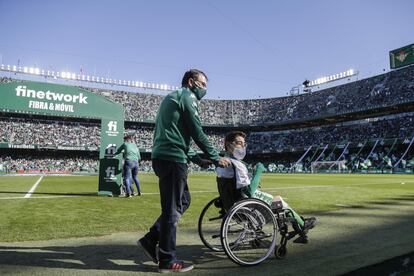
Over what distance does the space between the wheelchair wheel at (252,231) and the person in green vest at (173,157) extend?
0.52m

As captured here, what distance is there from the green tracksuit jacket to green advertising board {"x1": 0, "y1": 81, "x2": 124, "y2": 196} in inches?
327

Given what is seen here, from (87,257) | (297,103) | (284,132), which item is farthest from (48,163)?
(87,257)

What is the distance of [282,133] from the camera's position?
237ft

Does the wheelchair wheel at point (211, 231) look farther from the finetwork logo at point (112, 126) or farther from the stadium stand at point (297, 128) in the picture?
the stadium stand at point (297, 128)

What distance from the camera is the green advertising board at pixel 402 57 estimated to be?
168ft

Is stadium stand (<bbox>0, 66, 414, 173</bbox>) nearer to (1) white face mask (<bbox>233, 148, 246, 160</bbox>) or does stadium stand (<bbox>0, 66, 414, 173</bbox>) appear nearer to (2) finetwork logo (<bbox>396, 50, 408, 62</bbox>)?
(2) finetwork logo (<bbox>396, 50, 408, 62</bbox>)

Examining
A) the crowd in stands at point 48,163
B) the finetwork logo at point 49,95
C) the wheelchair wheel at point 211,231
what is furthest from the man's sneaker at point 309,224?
the crowd in stands at point 48,163

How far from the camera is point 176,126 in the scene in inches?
137

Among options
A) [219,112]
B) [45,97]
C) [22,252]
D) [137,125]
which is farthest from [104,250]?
[219,112]

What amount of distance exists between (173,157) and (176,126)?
12.0 inches

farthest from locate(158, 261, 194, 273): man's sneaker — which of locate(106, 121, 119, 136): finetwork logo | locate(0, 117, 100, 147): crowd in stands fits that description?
locate(0, 117, 100, 147): crowd in stands

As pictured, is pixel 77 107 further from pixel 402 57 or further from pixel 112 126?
pixel 402 57

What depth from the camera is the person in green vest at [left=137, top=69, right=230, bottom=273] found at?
133 inches

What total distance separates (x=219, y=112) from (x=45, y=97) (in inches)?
2602
